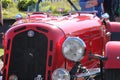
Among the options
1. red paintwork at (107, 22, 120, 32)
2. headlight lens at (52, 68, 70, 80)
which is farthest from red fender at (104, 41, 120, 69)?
red paintwork at (107, 22, 120, 32)

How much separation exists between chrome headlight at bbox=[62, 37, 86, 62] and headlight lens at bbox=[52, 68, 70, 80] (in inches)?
6.9

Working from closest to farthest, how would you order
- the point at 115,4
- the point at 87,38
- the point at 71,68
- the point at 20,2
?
the point at 71,68, the point at 87,38, the point at 115,4, the point at 20,2

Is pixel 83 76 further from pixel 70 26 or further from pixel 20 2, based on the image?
pixel 20 2

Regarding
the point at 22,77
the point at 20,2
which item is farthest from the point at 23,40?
the point at 20,2

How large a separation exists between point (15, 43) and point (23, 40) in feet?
0.44

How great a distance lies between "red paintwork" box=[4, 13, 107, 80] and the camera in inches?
207

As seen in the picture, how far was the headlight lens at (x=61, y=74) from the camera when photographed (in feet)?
16.0

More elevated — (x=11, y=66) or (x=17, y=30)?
(x=17, y=30)

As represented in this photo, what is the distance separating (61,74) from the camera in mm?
4914

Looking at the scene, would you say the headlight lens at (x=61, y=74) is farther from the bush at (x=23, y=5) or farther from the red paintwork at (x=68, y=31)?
the bush at (x=23, y=5)

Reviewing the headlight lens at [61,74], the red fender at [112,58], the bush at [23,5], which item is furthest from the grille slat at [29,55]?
the bush at [23,5]

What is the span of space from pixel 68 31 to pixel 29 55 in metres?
0.63

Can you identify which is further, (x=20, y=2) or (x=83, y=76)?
(x=20, y=2)

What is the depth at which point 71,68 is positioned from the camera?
17.5ft
